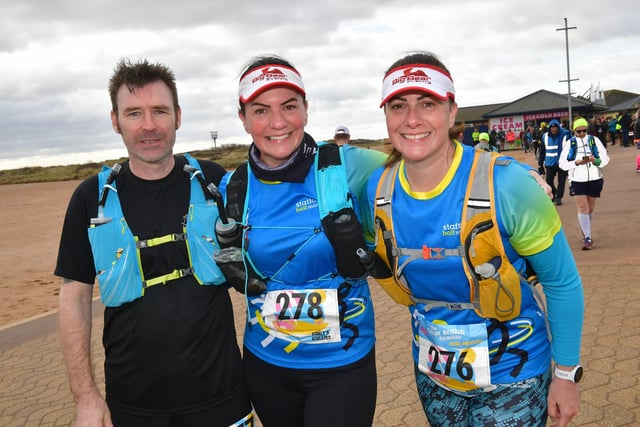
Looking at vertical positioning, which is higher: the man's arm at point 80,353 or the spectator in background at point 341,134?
the spectator in background at point 341,134

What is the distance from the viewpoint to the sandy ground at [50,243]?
8.71 metres

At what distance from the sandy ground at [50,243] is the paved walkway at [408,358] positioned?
86 millimetres

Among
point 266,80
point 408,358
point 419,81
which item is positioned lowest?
point 408,358

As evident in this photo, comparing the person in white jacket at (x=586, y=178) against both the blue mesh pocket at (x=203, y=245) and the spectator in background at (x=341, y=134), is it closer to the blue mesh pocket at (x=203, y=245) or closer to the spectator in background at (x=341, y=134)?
the spectator in background at (x=341, y=134)

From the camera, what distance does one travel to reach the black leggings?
2.35m

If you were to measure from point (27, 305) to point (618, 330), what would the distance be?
30.1ft

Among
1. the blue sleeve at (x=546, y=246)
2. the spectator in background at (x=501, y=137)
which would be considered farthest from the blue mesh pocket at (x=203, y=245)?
the spectator in background at (x=501, y=137)

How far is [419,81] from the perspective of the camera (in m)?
2.20

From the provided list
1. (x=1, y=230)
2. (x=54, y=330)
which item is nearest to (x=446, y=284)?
(x=54, y=330)

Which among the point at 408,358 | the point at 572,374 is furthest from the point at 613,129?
the point at 572,374

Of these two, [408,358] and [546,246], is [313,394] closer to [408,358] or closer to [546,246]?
[546,246]

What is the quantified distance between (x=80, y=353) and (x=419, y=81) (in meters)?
A: 1.98

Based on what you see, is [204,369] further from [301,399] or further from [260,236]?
[260,236]

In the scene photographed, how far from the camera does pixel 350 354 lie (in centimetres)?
241
